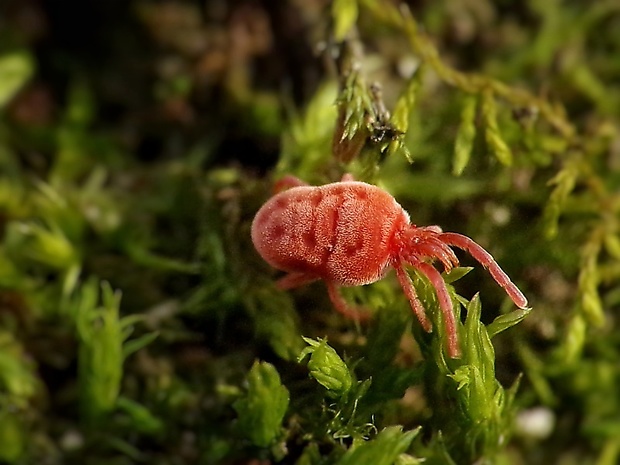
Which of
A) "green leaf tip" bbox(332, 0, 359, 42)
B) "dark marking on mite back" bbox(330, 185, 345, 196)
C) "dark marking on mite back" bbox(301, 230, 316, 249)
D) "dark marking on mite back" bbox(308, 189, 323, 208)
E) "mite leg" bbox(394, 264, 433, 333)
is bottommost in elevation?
"mite leg" bbox(394, 264, 433, 333)

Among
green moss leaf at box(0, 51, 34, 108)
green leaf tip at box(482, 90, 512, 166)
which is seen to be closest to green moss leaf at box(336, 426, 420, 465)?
green leaf tip at box(482, 90, 512, 166)

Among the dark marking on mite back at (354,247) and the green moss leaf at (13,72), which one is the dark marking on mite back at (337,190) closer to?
the dark marking on mite back at (354,247)

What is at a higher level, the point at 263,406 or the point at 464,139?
the point at 464,139

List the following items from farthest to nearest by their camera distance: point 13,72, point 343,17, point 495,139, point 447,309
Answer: point 13,72 < point 343,17 < point 495,139 < point 447,309

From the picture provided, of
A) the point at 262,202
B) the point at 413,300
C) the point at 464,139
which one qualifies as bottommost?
the point at 262,202

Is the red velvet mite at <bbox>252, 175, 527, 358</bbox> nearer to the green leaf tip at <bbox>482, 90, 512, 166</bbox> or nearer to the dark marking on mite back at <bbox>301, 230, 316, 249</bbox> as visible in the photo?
the dark marking on mite back at <bbox>301, 230, 316, 249</bbox>

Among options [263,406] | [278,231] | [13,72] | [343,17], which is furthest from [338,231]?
[13,72]

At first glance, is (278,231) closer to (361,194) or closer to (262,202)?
(361,194)

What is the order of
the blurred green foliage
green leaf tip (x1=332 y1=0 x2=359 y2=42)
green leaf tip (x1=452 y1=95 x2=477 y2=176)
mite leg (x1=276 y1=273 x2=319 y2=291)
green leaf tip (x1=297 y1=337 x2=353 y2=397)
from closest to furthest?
green leaf tip (x1=297 y1=337 x2=353 y2=397), the blurred green foliage, mite leg (x1=276 y1=273 x2=319 y2=291), green leaf tip (x1=452 y1=95 x2=477 y2=176), green leaf tip (x1=332 y1=0 x2=359 y2=42)
